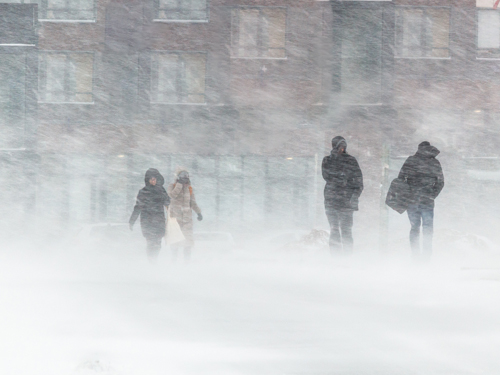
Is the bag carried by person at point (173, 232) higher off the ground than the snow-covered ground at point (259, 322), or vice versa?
the bag carried by person at point (173, 232)

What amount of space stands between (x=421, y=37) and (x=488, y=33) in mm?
2560

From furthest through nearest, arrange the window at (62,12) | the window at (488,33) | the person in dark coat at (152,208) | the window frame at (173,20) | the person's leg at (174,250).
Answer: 1. the window at (62,12)
2. the window frame at (173,20)
3. the window at (488,33)
4. the person's leg at (174,250)
5. the person in dark coat at (152,208)

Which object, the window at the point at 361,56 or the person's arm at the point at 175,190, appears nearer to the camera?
the person's arm at the point at 175,190

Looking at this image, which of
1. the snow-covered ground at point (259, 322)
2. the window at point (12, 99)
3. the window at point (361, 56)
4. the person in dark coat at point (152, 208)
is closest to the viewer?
the snow-covered ground at point (259, 322)

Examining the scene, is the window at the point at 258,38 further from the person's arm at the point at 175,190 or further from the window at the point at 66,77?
the person's arm at the point at 175,190

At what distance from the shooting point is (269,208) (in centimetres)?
2767

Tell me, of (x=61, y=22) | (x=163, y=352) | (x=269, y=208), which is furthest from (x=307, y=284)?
(x=61, y=22)

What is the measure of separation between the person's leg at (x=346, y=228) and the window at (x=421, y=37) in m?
18.6

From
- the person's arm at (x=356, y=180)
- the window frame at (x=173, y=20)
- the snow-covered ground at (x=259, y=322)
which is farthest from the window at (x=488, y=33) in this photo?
the person's arm at (x=356, y=180)

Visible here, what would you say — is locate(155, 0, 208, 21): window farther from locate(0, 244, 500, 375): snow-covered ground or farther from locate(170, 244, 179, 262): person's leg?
locate(0, 244, 500, 375): snow-covered ground

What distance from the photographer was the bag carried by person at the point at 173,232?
39.8ft

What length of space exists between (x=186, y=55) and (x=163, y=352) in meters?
23.9

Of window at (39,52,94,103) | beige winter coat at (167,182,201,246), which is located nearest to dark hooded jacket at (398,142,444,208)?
beige winter coat at (167,182,201,246)

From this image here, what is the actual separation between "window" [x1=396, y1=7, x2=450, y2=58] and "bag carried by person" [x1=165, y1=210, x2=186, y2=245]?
17296 millimetres
